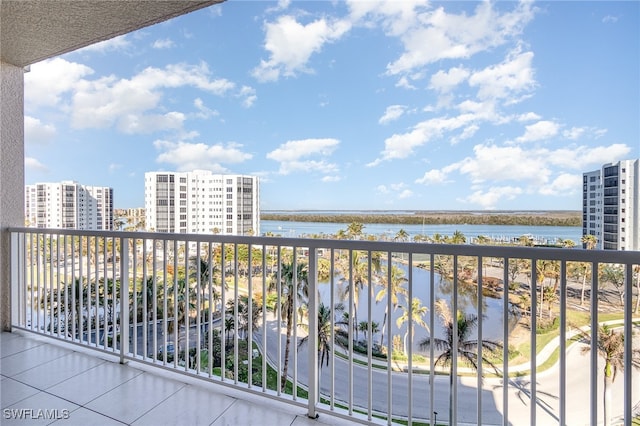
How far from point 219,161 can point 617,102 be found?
49.1ft

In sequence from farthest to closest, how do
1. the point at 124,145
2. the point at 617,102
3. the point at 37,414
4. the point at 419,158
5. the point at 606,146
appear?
the point at 419,158, the point at 124,145, the point at 606,146, the point at 617,102, the point at 37,414

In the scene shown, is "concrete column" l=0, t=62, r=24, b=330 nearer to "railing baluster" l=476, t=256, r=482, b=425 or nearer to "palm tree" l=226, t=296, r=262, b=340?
"palm tree" l=226, t=296, r=262, b=340

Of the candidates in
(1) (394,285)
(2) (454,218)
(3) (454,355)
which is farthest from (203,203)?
(2) (454,218)

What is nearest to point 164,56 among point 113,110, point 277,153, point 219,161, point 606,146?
point 113,110

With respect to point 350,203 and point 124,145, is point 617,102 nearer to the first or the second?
point 350,203

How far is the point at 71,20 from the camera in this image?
219 cm

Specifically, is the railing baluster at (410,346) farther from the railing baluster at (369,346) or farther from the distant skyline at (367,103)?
the distant skyline at (367,103)

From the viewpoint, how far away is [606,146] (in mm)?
10500

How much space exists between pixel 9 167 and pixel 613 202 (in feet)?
21.5

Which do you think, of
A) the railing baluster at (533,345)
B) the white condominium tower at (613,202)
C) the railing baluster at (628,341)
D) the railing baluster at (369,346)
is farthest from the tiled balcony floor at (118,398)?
the white condominium tower at (613,202)

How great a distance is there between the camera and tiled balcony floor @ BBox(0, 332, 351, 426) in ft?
5.23

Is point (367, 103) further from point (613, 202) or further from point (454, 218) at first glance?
point (613, 202)

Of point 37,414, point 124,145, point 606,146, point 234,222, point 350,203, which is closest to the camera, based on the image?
point 37,414

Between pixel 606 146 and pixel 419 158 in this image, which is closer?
pixel 606 146
